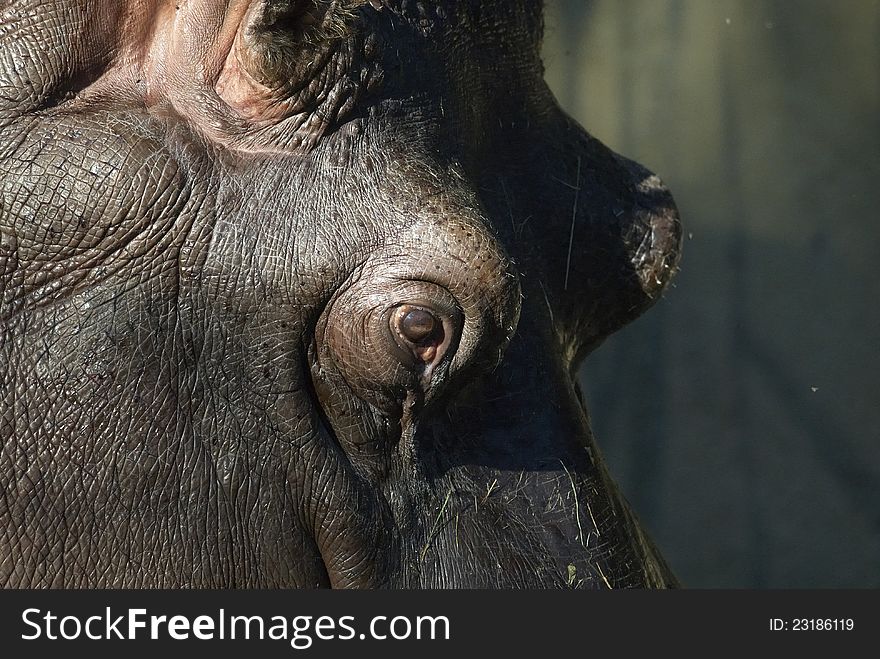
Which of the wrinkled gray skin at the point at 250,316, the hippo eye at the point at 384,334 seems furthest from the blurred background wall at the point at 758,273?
the hippo eye at the point at 384,334

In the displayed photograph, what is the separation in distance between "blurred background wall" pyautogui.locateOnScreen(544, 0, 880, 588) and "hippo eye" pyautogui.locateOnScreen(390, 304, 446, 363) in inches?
172

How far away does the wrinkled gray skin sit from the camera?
5.13 feet

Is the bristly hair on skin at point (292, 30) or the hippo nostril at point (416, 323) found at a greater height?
the bristly hair on skin at point (292, 30)

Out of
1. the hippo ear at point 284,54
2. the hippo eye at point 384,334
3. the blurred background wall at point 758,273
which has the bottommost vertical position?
the blurred background wall at point 758,273

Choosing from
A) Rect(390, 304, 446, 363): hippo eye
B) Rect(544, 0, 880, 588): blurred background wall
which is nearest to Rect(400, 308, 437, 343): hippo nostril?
Rect(390, 304, 446, 363): hippo eye

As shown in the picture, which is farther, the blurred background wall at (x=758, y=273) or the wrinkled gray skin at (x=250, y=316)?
the blurred background wall at (x=758, y=273)

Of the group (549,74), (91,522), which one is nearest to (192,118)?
(91,522)

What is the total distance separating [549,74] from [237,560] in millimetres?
4719

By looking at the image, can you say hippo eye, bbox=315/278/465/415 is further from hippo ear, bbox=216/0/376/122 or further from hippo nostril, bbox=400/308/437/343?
hippo ear, bbox=216/0/376/122

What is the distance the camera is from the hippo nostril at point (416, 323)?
1.64 meters

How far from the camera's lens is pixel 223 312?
1.61 m

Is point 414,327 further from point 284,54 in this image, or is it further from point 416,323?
point 284,54

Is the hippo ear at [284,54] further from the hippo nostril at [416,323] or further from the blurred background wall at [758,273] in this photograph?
the blurred background wall at [758,273]

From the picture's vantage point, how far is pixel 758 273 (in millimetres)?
5859
